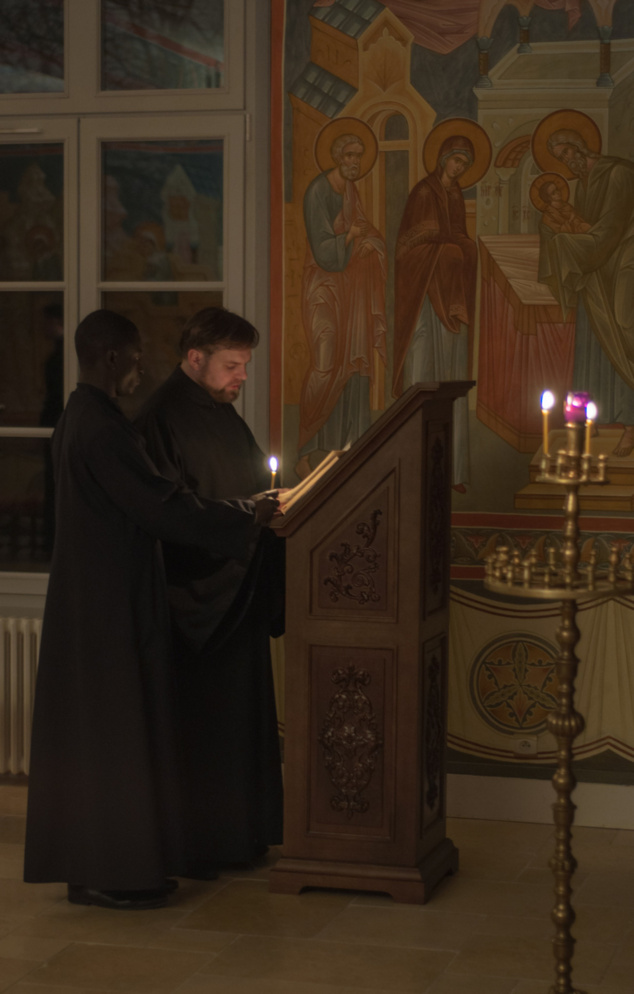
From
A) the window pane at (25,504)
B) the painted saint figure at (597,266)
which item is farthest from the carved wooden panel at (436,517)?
the window pane at (25,504)

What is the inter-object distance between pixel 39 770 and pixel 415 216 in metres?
2.55

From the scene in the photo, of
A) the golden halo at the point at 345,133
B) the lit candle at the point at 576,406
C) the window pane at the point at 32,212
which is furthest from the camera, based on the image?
the window pane at the point at 32,212

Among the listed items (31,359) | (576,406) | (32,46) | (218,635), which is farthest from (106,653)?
(32,46)

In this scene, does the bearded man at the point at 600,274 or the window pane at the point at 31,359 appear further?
the window pane at the point at 31,359

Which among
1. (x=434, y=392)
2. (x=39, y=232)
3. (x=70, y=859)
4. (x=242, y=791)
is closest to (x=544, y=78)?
(x=434, y=392)

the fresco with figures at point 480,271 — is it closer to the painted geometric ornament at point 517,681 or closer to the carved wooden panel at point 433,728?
the painted geometric ornament at point 517,681

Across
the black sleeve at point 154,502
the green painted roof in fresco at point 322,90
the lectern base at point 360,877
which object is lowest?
the lectern base at point 360,877

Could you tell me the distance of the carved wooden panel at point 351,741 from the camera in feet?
14.2

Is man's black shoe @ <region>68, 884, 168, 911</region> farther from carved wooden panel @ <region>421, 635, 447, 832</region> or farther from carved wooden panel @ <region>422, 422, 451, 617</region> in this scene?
carved wooden panel @ <region>422, 422, 451, 617</region>

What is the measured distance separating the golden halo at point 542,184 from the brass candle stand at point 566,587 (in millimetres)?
2408

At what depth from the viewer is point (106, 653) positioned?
13.8ft

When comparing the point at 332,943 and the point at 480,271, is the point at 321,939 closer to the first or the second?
the point at 332,943

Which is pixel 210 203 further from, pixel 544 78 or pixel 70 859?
pixel 70 859

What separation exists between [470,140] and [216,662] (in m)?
2.24
